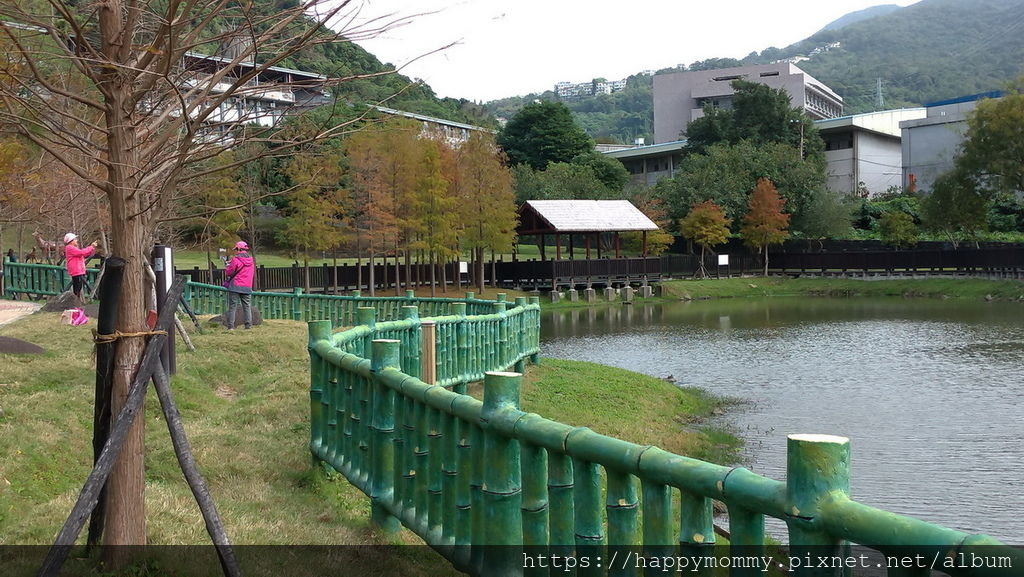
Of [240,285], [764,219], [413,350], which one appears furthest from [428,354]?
[764,219]

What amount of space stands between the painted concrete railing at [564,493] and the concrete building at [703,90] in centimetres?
7787

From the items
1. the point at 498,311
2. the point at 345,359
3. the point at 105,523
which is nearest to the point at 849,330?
the point at 498,311

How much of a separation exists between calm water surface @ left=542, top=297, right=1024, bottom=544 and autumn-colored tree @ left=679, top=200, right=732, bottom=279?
14269mm

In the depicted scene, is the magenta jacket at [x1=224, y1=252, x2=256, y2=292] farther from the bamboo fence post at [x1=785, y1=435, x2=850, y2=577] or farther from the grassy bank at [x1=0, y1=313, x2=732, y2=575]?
the bamboo fence post at [x1=785, y1=435, x2=850, y2=577]

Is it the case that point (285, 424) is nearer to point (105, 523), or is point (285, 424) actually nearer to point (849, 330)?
point (105, 523)

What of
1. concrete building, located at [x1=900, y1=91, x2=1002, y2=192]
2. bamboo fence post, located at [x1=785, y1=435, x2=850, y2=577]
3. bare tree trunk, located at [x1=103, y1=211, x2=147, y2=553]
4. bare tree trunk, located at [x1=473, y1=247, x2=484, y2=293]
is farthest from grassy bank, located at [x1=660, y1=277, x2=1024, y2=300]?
bamboo fence post, located at [x1=785, y1=435, x2=850, y2=577]

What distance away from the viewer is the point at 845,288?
50.7m

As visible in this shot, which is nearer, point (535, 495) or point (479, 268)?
point (535, 495)

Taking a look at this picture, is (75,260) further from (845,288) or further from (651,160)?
(651,160)

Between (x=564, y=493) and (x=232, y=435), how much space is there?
210 inches

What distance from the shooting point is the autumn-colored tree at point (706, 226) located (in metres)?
54.0

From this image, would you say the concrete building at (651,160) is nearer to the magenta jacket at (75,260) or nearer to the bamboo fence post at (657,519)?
the magenta jacket at (75,260)

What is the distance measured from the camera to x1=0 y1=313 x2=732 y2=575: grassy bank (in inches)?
229

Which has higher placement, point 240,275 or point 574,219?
point 574,219
